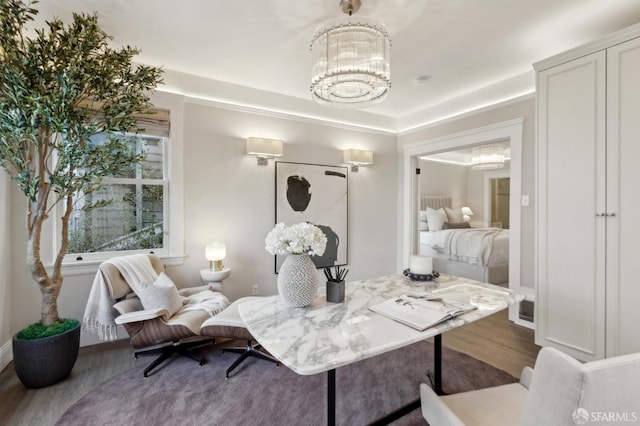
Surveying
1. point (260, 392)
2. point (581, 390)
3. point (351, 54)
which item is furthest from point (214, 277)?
point (581, 390)

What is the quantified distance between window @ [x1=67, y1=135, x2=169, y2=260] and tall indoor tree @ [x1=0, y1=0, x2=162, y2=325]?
25.7 inches

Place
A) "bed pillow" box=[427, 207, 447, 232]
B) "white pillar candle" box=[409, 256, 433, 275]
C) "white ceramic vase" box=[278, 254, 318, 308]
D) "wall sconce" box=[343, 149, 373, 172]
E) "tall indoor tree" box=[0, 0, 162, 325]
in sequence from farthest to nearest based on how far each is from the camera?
"bed pillow" box=[427, 207, 447, 232], "wall sconce" box=[343, 149, 373, 172], "white pillar candle" box=[409, 256, 433, 275], "tall indoor tree" box=[0, 0, 162, 325], "white ceramic vase" box=[278, 254, 318, 308]

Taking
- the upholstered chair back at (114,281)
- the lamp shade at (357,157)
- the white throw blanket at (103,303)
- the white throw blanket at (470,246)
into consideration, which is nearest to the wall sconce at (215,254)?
the white throw blanket at (103,303)

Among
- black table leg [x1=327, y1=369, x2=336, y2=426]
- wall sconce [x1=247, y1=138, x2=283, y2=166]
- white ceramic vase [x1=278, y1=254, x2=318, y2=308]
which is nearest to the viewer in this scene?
black table leg [x1=327, y1=369, x2=336, y2=426]

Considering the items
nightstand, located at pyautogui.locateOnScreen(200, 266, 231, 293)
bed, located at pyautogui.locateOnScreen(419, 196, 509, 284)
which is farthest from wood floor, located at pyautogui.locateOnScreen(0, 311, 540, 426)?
bed, located at pyautogui.locateOnScreen(419, 196, 509, 284)

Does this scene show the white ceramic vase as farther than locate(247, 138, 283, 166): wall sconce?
No

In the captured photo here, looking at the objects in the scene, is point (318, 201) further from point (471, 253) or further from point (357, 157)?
point (471, 253)

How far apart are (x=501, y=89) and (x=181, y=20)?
11.1 ft

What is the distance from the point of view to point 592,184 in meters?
2.24

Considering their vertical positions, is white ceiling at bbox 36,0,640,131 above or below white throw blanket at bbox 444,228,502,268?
above

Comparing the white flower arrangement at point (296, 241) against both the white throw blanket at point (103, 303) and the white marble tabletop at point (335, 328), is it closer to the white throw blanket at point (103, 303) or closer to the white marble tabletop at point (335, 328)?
the white marble tabletop at point (335, 328)

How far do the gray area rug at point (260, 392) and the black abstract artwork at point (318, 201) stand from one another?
5.42ft

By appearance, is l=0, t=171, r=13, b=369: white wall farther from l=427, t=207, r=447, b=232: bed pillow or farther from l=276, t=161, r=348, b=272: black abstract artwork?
l=427, t=207, r=447, b=232: bed pillow

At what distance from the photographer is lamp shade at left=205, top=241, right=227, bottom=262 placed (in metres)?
3.15
